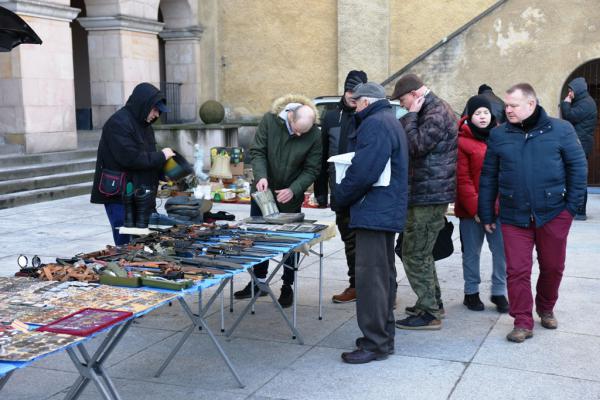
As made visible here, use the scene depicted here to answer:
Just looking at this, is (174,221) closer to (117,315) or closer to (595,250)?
(117,315)

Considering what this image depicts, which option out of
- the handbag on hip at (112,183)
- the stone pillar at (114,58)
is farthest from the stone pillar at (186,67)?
the handbag on hip at (112,183)

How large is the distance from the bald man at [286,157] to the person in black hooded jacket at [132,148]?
76 cm

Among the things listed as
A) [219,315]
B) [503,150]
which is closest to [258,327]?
[219,315]

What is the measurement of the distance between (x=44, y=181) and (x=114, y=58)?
4.28 meters

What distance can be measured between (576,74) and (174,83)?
9648mm

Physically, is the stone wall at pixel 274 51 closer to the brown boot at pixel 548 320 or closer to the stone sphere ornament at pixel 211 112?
the stone sphere ornament at pixel 211 112

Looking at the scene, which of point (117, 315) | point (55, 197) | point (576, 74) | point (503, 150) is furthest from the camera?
point (576, 74)

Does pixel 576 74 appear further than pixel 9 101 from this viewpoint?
Yes

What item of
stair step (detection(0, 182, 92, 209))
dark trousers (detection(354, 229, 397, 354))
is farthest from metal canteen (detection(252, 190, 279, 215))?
stair step (detection(0, 182, 92, 209))

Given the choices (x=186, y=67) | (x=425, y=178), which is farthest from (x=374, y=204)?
(x=186, y=67)

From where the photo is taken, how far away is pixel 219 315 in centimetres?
596

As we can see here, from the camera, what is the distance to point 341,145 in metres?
6.06

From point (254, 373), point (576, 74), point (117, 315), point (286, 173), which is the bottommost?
point (254, 373)

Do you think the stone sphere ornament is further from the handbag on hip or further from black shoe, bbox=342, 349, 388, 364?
black shoe, bbox=342, 349, 388, 364
